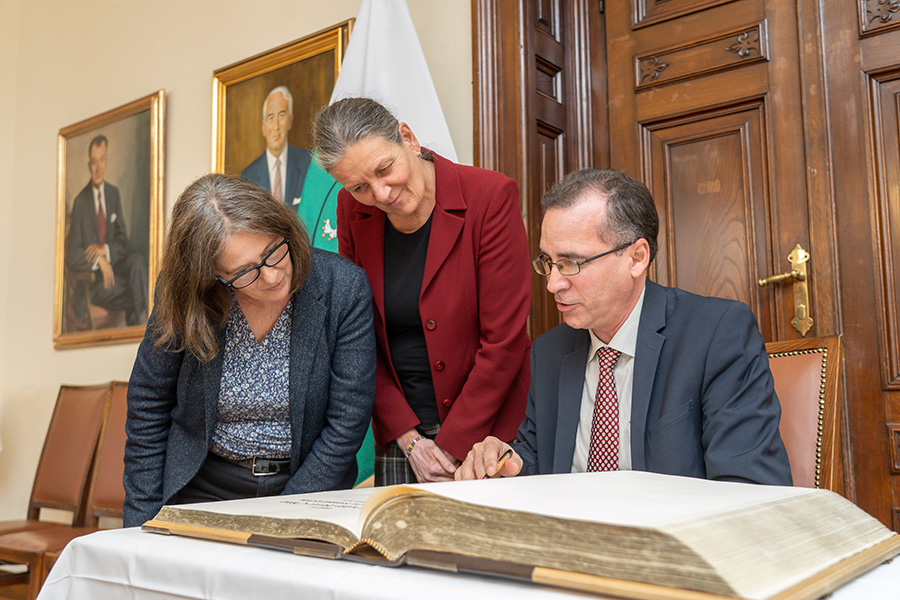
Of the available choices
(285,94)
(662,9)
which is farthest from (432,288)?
(285,94)

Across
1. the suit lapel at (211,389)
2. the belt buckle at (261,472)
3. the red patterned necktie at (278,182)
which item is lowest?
the belt buckle at (261,472)

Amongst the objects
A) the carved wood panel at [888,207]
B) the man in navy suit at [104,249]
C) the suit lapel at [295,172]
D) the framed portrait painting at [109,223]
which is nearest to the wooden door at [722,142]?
the carved wood panel at [888,207]

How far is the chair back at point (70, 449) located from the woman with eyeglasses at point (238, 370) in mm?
2777

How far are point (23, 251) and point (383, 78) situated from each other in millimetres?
3625

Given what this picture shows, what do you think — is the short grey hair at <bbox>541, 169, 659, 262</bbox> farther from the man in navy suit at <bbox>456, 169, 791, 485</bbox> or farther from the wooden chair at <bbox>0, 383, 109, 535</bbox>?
the wooden chair at <bbox>0, 383, 109, 535</bbox>

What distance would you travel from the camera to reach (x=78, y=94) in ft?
16.8

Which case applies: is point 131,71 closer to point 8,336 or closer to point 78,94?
point 78,94

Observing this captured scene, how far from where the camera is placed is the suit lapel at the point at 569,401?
5.08 feet

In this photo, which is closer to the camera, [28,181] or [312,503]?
[312,503]

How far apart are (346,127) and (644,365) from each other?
36.6 inches

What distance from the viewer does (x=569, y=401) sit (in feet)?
5.24

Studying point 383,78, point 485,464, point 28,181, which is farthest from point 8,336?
point 485,464

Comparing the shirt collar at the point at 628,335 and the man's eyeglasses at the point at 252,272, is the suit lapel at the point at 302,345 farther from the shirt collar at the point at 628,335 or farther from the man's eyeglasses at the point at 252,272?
the shirt collar at the point at 628,335

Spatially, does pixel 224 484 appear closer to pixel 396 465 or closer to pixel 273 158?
pixel 396 465
